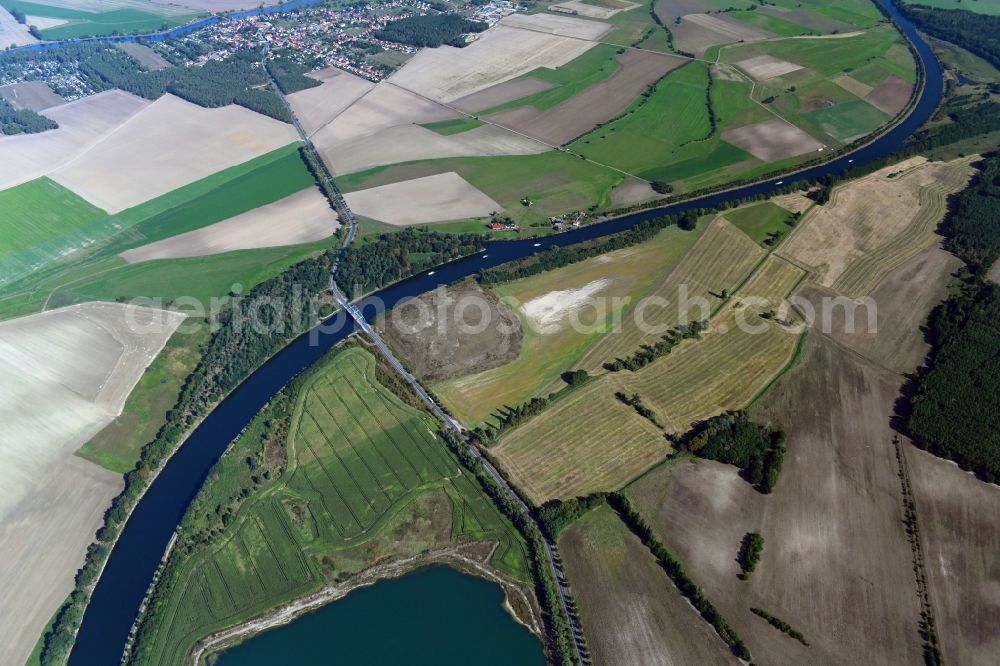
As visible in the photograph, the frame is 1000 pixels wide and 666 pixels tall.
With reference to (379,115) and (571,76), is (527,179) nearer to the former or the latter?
(379,115)

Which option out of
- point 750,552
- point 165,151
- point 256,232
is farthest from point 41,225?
point 750,552

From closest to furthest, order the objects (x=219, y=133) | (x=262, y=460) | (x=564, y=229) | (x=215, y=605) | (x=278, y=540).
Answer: (x=215, y=605) < (x=278, y=540) < (x=262, y=460) < (x=564, y=229) < (x=219, y=133)

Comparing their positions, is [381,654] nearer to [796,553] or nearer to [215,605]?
[215,605]

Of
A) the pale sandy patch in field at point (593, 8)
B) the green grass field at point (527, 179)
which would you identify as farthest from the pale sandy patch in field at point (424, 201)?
the pale sandy patch in field at point (593, 8)

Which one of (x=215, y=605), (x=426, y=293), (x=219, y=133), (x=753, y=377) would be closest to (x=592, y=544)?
(x=753, y=377)

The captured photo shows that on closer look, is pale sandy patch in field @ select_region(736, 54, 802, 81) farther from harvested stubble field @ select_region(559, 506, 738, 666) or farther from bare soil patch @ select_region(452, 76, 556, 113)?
harvested stubble field @ select_region(559, 506, 738, 666)

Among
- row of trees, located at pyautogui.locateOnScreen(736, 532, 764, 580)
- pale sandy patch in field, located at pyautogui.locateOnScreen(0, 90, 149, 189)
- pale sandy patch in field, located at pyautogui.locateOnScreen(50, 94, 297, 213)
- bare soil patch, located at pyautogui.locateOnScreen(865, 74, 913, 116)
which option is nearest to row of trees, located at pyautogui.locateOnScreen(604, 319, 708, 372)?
row of trees, located at pyautogui.locateOnScreen(736, 532, 764, 580)
